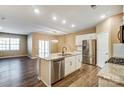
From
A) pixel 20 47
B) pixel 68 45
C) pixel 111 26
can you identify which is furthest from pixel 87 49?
pixel 20 47

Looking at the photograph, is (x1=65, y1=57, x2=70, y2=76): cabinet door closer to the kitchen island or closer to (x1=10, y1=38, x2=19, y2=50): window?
the kitchen island

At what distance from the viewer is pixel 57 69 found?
2859 mm

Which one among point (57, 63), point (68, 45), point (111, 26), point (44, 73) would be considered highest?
point (111, 26)

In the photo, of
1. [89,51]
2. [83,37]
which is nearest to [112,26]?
[89,51]

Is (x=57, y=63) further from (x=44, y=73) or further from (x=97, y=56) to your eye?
(x=97, y=56)

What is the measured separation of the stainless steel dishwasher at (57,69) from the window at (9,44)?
7.36 metres

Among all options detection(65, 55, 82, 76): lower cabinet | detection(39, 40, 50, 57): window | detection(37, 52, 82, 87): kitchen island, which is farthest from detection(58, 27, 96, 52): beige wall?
detection(37, 52, 82, 87): kitchen island

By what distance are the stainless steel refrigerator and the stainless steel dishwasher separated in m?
2.84

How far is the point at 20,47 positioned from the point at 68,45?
5025 millimetres

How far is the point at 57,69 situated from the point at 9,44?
7634 millimetres

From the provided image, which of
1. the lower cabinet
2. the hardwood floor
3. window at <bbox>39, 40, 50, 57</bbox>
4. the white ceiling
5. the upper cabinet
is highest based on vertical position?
the white ceiling

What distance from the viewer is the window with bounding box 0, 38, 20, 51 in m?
8.15
